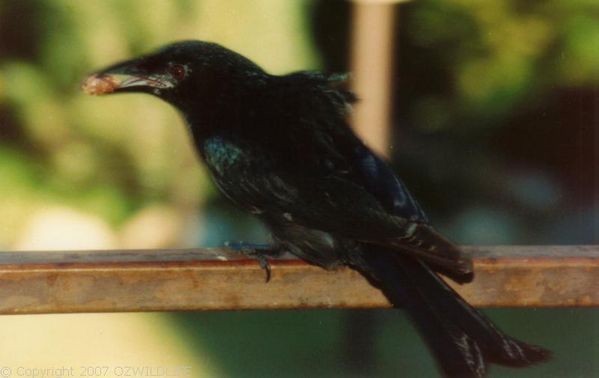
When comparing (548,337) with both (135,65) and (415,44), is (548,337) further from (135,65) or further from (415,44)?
(135,65)

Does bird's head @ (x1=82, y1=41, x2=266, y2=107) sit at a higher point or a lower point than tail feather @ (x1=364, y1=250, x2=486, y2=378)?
higher

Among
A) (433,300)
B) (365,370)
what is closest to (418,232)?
(433,300)

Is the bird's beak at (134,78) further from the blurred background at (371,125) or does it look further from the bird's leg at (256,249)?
the blurred background at (371,125)

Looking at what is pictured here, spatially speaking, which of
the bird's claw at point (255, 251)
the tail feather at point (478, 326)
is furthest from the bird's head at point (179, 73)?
the tail feather at point (478, 326)

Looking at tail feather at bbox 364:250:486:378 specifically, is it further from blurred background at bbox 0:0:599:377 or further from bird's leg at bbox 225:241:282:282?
blurred background at bbox 0:0:599:377

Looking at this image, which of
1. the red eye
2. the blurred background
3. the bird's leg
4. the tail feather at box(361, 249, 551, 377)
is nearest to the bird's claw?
the bird's leg

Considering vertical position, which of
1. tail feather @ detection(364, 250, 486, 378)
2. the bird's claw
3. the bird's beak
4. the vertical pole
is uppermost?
the bird's beak

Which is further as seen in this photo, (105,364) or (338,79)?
(105,364)
